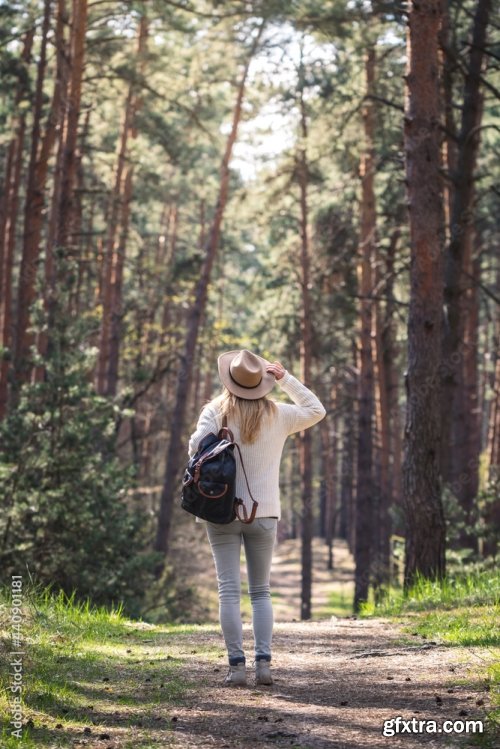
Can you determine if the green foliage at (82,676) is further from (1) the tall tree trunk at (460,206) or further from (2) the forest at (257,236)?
(1) the tall tree trunk at (460,206)

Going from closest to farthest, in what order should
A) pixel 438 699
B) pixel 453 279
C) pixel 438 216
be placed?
pixel 438 699 → pixel 438 216 → pixel 453 279

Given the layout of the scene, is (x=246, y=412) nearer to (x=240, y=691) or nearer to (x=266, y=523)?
(x=266, y=523)

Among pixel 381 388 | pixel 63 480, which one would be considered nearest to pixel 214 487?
pixel 63 480

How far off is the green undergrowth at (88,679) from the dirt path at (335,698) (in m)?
0.17

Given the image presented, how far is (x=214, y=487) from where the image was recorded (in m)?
5.98

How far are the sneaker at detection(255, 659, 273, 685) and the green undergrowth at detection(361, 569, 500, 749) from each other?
4.04 feet

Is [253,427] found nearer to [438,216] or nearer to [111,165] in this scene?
[438,216]

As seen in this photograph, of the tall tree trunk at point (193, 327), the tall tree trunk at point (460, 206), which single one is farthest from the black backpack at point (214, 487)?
the tall tree trunk at point (193, 327)

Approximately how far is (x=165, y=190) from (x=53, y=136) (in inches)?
501

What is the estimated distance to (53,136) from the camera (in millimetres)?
21344

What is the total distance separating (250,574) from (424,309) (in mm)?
5755

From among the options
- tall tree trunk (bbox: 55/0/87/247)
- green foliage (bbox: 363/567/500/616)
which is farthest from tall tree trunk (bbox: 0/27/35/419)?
green foliage (bbox: 363/567/500/616)

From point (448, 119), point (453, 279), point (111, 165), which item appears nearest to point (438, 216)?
point (453, 279)

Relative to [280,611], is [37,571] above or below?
above
